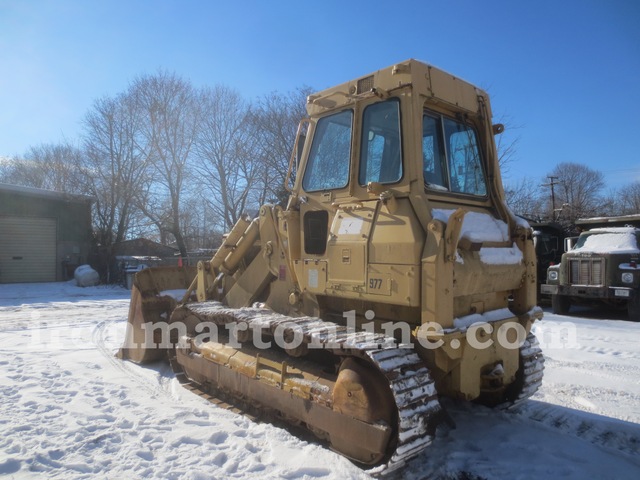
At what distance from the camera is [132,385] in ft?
19.5

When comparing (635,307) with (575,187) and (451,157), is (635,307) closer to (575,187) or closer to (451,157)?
(451,157)

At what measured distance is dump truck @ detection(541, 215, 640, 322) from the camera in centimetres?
1155

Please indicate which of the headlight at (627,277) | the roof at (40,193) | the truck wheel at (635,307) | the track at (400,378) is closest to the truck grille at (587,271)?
the headlight at (627,277)

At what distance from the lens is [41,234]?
846 inches

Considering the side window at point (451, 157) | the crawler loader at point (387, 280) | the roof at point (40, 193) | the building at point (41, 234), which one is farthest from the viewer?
the building at point (41, 234)

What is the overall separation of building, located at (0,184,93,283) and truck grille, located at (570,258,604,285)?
792 inches

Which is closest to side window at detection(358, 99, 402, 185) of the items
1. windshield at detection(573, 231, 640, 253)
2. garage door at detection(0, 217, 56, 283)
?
windshield at detection(573, 231, 640, 253)

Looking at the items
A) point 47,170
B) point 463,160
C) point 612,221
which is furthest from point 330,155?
point 47,170

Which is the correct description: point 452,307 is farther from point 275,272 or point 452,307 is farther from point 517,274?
point 275,272

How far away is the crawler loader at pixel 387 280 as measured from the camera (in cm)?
359

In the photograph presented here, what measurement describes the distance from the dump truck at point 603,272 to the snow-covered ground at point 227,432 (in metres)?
4.78

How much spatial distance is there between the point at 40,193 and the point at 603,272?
21.6 meters

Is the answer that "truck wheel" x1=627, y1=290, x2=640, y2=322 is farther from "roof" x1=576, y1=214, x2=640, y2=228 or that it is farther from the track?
the track

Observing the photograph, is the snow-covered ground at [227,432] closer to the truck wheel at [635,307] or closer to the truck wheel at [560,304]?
the truck wheel at [635,307]
